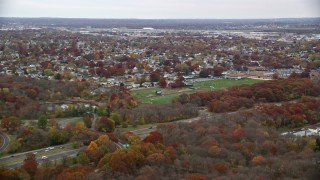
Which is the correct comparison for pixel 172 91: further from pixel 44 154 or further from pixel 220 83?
pixel 44 154

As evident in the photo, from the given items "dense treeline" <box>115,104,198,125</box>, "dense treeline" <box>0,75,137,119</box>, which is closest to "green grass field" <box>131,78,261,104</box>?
"dense treeline" <box>0,75,137,119</box>

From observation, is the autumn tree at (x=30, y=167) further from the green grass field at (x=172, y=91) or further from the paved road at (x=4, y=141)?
the green grass field at (x=172, y=91)

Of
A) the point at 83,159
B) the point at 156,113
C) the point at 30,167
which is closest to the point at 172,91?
the point at 156,113

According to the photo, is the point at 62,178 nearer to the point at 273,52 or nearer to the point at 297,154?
the point at 297,154

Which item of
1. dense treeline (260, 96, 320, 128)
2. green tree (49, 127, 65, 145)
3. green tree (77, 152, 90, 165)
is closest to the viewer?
green tree (77, 152, 90, 165)

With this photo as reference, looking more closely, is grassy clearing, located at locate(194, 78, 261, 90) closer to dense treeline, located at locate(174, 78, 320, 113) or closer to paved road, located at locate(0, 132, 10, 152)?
dense treeline, located at locate(174, 78, 320, 113)

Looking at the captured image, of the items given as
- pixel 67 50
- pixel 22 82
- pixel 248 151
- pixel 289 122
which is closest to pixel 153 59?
pixel 67 50
